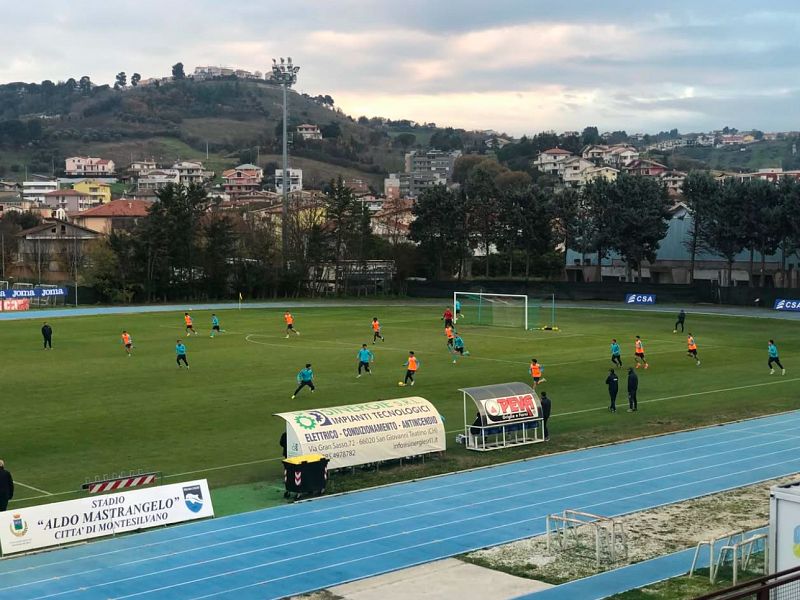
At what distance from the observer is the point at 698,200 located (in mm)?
90500

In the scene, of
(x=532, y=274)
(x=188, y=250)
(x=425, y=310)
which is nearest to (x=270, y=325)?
(x=425, y=310)

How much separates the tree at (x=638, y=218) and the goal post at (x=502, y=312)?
2676cm

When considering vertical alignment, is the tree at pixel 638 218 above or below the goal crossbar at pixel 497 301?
above

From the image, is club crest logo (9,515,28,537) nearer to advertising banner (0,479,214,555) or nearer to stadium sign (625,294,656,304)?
advertising banner (0,479,214,555)

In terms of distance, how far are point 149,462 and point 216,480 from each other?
2.67 meters

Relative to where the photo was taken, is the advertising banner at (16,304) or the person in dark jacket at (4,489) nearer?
the person in dark jacket at (4,489)

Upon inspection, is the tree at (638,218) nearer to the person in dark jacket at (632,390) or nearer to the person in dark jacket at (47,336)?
the person in dark jacket at (47,336)

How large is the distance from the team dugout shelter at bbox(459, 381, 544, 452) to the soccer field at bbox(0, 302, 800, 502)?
0.62m

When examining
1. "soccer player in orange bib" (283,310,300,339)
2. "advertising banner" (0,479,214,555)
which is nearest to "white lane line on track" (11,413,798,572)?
"advertising banner" (0,479,214,555)

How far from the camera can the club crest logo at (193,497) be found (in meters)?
19.3

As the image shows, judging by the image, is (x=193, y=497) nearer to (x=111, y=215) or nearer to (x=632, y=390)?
(x=632, y=390)

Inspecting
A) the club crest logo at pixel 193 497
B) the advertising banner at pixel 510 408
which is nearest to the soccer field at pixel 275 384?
the advertising banner at pixel 510 408

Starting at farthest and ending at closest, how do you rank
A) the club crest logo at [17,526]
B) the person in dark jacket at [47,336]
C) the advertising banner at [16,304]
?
the advertising banner at [16,304]
the person in dark jacket at [47,336]
the club crest logo at [17,526]

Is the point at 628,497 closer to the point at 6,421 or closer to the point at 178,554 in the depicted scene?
the point at 178,554
